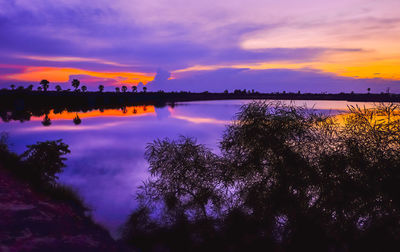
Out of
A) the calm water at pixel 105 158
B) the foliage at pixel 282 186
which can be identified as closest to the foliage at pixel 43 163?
the calm water at pixel 105 158

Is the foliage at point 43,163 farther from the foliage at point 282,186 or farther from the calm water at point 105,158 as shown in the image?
the foliage at point 282,186

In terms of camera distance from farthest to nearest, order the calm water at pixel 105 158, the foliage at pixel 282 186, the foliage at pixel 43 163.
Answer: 1. the calm water at pixel 105 158
2. the foliage at pixel 43 163
3. the foliage at pixel 282 186

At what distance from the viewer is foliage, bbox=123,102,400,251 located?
10039 mm

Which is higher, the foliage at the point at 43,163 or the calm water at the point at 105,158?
the foliage at the point at 43,163

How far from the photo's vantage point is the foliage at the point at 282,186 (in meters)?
10.0

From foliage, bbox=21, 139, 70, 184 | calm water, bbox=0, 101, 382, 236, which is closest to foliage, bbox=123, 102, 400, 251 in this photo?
calm water, bbox=0, 101, 382, 236

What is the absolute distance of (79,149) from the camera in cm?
4281

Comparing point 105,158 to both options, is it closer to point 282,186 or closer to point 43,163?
point 43,163

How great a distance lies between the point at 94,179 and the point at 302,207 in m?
20.9

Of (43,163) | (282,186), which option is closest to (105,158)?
(43,163)

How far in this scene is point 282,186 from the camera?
11125 mm

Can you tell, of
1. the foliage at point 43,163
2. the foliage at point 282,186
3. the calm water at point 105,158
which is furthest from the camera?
the calm water at point 105,158

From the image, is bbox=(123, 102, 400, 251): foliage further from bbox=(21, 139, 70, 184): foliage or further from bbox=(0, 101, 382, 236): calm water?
bbox=(21, 139, 70, 184): foliage

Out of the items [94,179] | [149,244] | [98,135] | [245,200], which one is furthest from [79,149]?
[245,200]
